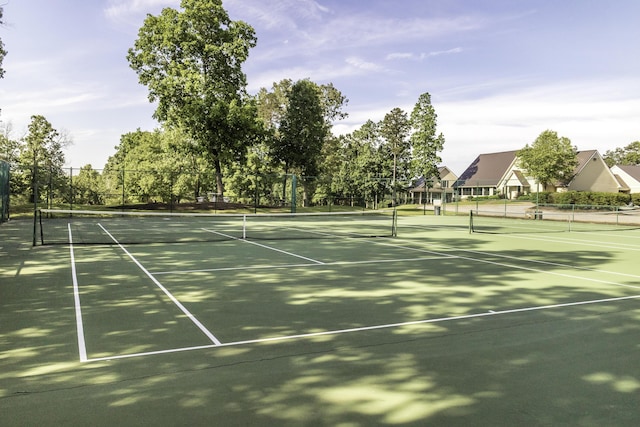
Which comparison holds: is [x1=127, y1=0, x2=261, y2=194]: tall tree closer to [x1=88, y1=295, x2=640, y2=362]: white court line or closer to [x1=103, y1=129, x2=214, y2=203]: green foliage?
[x1=103, y1=129, x2=214, y2=203]: green foliage

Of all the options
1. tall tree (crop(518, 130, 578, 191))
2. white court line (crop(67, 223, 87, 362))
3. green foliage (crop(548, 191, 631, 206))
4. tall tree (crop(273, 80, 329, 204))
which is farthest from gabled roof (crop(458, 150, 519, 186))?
white court line (crop(67, 223, 87, 362))

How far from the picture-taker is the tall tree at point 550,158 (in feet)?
168

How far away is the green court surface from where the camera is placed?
3.68 m

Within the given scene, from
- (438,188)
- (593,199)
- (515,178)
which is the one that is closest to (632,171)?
(515,178)

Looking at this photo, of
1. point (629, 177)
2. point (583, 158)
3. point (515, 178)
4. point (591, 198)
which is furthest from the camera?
point (629, 177)

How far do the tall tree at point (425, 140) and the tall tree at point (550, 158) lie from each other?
34.0ft

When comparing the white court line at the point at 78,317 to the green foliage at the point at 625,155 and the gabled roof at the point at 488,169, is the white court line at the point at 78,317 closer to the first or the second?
the gabled roof at the point at 488,169

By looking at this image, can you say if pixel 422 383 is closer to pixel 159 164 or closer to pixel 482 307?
pixel 482 307

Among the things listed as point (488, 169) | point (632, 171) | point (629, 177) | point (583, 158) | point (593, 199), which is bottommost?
point (593, 199)

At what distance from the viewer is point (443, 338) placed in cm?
556

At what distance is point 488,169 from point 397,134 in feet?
51.0

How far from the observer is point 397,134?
64875 millimetres

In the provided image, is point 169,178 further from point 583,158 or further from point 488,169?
point 583,158

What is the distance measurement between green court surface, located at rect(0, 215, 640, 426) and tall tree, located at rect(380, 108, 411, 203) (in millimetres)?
54495
